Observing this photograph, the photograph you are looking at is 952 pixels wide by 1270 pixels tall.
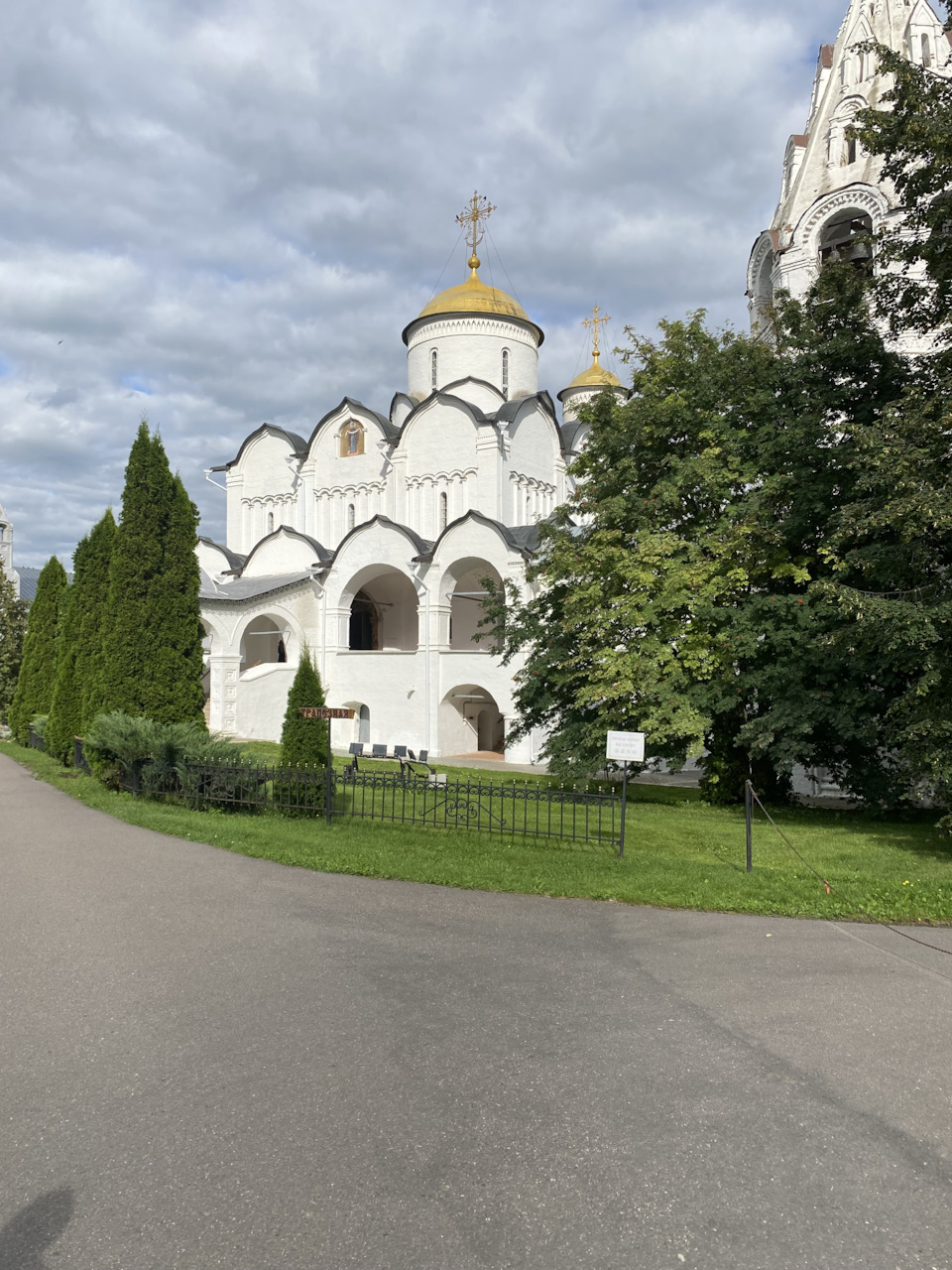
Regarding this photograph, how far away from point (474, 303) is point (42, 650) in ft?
63.8

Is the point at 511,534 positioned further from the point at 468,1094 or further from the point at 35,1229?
the point at 35,1229

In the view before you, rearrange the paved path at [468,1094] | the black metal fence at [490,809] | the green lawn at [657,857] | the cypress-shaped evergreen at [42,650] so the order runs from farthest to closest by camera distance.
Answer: the cypress-shaped evergreen at [42,650] → the black metal fence at [490,809] → the green lawn at [657,857] → the paved path at [468,1094]

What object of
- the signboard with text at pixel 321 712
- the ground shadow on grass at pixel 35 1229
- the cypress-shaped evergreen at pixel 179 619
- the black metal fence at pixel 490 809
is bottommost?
the ground shadow on grass at pixel 35 1229

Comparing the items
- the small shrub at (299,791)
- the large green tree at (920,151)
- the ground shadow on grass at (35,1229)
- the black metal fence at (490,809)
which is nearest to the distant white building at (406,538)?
the black metal fence at (490,809)

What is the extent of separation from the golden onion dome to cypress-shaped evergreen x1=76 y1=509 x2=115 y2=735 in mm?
16504

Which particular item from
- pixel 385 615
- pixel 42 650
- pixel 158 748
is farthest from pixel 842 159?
pixel 42 650

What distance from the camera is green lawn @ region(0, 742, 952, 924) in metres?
7.43

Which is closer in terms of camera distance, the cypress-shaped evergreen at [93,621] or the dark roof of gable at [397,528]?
the cypress-shaped evergreen at [93,621]

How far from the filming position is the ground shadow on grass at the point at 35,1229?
2738 mm

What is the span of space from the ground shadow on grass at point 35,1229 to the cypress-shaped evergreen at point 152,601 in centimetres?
1171

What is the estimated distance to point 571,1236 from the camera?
2.88 metres

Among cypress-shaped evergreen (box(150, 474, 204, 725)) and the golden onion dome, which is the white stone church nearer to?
the golden onion dome

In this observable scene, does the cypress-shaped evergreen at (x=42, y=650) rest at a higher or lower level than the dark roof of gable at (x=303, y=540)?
lower

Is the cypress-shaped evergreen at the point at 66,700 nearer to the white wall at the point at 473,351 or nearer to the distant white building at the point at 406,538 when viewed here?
the distant white building at the point at 406,538
